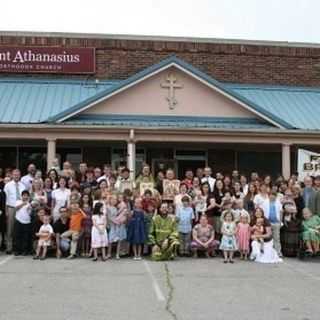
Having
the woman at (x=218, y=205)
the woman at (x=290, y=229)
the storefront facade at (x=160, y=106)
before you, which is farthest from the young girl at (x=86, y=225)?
the storefront facade at (x=160, y=106)

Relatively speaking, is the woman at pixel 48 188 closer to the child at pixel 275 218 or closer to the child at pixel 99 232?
the child at pixel 99 232

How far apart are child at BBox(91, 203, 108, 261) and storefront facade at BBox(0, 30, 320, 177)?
521 centimetres

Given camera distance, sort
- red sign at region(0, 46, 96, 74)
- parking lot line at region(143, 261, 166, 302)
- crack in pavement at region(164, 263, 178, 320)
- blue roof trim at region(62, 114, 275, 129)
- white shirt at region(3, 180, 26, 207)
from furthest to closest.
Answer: red sign at region(0, 46, 96, 74) → blue roof trim at region(62, 114, 275, 129) → white shirt at region(3, 180, 26, 207) → parking lot line at region(143, 261, 166, 302) → crack in pavement at region(164, 263, 178, 320)

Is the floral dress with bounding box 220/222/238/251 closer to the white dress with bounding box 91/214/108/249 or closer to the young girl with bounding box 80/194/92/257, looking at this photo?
the white dress with bounding box 91/214/108/249

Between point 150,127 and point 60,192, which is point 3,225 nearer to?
point 60,192

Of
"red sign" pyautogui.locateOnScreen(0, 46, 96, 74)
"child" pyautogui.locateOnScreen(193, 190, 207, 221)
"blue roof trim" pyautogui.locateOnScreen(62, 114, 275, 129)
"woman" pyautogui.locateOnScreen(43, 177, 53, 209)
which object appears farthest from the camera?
"red sign" pyautogui.locateOnScreen(0, 46, 96, 74)

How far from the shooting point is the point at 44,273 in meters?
11.5

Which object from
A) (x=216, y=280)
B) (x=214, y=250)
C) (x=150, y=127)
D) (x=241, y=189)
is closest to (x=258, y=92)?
(x=150, y=127)

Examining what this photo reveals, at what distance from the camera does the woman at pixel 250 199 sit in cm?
1468

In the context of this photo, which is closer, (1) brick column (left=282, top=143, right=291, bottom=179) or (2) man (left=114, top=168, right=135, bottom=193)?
(2) man (left=114, top=168, right=135, bottom=193)

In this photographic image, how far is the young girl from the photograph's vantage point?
1375 cm

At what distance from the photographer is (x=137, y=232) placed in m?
13.6

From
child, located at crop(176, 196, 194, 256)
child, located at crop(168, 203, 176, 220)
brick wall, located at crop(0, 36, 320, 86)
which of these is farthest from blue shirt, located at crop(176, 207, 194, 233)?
brick wall, located at crop(0, 36, 320, 86)

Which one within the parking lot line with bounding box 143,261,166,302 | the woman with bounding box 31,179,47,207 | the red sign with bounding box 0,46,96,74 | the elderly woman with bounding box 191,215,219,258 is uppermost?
the red sign with bounding box 0,46,96,74
